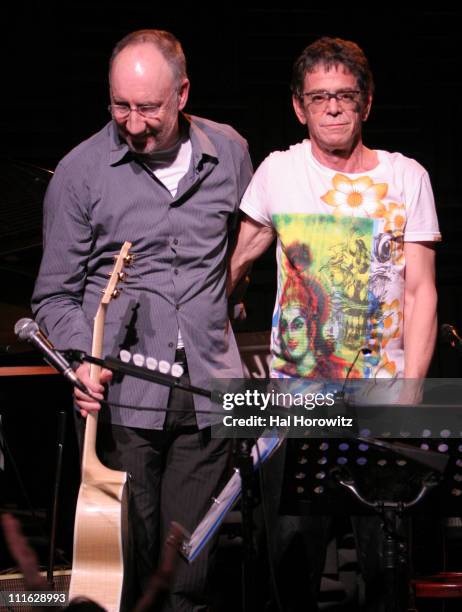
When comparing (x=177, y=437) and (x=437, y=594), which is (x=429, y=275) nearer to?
(x=177, y=437)

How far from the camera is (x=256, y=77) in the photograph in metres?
5.91

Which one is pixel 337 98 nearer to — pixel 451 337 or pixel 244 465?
pixel 451 337

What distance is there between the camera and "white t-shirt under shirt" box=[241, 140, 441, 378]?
125 inches

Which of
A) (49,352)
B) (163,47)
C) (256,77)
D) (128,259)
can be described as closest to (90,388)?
(49,352)

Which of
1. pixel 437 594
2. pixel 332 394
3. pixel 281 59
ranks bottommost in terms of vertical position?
pixel 437 594

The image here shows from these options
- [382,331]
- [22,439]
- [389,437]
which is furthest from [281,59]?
[389,437]

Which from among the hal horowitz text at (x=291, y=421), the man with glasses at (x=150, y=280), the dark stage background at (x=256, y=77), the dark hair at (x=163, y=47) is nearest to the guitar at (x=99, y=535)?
the man with glasses at (x=150, y=280)

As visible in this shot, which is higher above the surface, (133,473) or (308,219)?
(308,219)

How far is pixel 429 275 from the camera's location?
322cm

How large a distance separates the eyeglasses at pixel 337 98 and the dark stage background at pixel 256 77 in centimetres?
267

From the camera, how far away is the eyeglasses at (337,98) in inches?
125

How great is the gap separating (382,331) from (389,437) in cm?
47

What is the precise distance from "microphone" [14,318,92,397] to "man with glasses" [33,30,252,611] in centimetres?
26

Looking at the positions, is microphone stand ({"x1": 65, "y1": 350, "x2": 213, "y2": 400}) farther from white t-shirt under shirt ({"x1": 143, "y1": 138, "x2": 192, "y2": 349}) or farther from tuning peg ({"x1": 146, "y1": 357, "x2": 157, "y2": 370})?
white t-shirt under shirt ({"x1": 143, "y1": 138, "x2": 192, "y2": 349})
